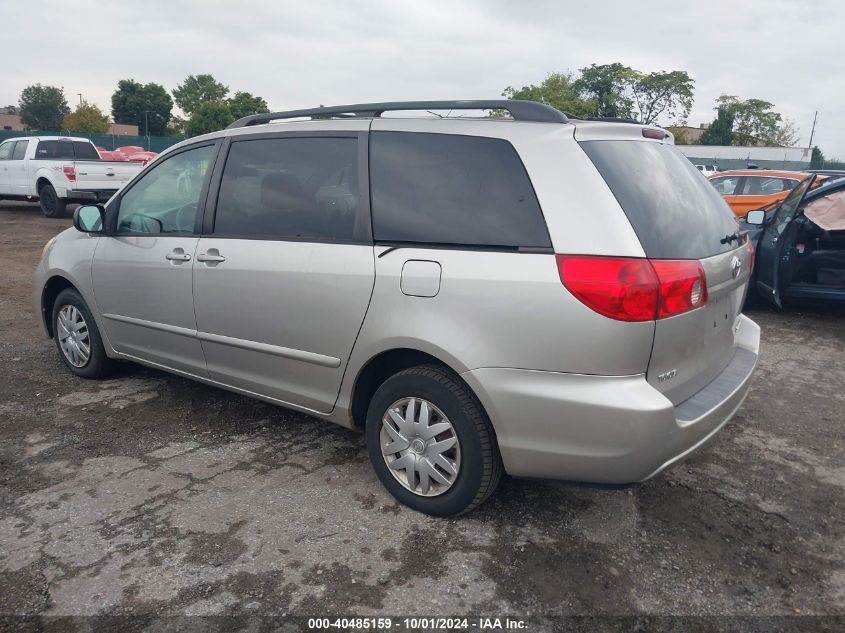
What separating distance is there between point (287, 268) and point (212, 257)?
60cm

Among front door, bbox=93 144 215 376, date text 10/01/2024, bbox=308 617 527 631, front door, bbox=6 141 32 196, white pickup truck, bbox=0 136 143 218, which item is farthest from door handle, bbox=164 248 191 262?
front door, bbox=6 141 32 196

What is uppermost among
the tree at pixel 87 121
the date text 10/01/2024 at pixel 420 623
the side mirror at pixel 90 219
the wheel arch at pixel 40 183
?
the tree at pixel 87 121

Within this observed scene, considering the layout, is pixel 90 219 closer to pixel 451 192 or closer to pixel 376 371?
pixel 376 371

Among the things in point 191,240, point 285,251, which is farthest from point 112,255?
point 285,251

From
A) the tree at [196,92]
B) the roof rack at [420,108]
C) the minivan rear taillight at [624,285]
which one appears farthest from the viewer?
the tree at [196,92]

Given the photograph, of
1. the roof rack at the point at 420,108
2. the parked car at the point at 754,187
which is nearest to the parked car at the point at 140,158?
the parked car at the point at 754,187

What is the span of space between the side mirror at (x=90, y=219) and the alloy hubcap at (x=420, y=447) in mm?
2604

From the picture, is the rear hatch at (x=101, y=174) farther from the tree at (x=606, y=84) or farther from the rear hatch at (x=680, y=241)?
the tree at (x=606, y=84)

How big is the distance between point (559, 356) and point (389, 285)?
0.85 m

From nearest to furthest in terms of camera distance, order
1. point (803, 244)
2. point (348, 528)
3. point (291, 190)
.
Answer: point (348, 528) < point (291, 190) < point (803, 244)

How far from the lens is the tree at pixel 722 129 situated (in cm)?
8356

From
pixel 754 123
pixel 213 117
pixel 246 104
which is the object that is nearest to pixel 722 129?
pixel 754 123

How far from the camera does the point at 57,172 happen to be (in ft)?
49.5

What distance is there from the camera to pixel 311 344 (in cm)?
337
